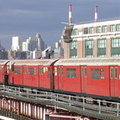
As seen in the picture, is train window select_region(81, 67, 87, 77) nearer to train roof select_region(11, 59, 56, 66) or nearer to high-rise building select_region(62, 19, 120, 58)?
train roof select_region(11, 59, 56, 66)

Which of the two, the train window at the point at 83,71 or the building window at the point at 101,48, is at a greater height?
the building window at the point at 101,48

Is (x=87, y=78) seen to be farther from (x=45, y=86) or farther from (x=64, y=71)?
(x=45, y=86)

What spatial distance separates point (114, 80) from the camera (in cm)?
2627

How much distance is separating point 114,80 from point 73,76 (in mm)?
6086

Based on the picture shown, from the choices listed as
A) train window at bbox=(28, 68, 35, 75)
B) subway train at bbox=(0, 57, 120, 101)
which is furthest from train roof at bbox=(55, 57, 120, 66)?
train window at bbox=(28, 68, 35, 75)

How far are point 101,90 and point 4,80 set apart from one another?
2215 centimetres

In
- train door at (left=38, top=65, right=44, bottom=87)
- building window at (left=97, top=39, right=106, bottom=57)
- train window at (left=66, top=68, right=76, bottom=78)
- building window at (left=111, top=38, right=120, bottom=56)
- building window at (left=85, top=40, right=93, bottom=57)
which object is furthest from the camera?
building window at (left=85, top=40, right=93, bottom=57)

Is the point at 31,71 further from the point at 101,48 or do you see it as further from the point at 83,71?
the point at 101,48

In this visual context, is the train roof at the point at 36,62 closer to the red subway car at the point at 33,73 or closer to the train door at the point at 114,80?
the red subway car at the point at 33,73

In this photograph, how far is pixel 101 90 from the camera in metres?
27.7

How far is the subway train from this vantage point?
26.7m

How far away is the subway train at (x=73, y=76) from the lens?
2669cm

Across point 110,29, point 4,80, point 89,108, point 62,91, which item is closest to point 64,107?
point 89,108

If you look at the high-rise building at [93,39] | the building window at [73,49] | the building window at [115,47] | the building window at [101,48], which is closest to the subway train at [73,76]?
the building window at [115,47]
